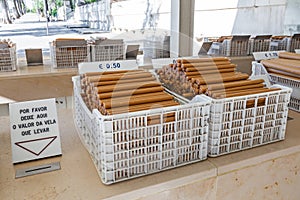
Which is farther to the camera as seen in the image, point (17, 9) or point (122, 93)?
point (17, 9)

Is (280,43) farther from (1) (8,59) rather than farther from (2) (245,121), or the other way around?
(1) (8,59)

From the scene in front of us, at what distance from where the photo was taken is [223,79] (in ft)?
3.09

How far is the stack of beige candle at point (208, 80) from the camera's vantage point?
0.89 metres

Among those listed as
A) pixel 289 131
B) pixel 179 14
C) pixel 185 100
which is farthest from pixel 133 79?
pixel 179 14

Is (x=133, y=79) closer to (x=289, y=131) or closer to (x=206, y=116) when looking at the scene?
(x=206, y=116)

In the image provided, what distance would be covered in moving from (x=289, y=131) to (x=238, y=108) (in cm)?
36

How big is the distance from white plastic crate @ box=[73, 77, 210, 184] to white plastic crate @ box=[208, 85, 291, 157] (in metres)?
0.04

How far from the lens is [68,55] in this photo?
2.49 m

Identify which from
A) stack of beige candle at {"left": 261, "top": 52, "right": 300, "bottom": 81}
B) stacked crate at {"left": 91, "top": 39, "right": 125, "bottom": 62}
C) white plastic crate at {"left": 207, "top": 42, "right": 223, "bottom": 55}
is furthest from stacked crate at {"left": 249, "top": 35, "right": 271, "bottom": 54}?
stack of beige candle at {"left": 261, "top": 52, "right": 300, "bottom": 81}

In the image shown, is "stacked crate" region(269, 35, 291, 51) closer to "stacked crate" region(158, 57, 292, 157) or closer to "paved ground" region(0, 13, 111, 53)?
"paved ground" region(0, 13, 111, 53)

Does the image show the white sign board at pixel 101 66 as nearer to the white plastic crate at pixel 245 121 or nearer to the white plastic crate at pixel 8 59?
the white plastic crate at pixel 245 121

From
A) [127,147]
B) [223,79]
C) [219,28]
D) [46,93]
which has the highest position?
[219,28]

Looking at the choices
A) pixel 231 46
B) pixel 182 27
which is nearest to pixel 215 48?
pixel 231 46

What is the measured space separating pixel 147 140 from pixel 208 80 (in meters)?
0.31
